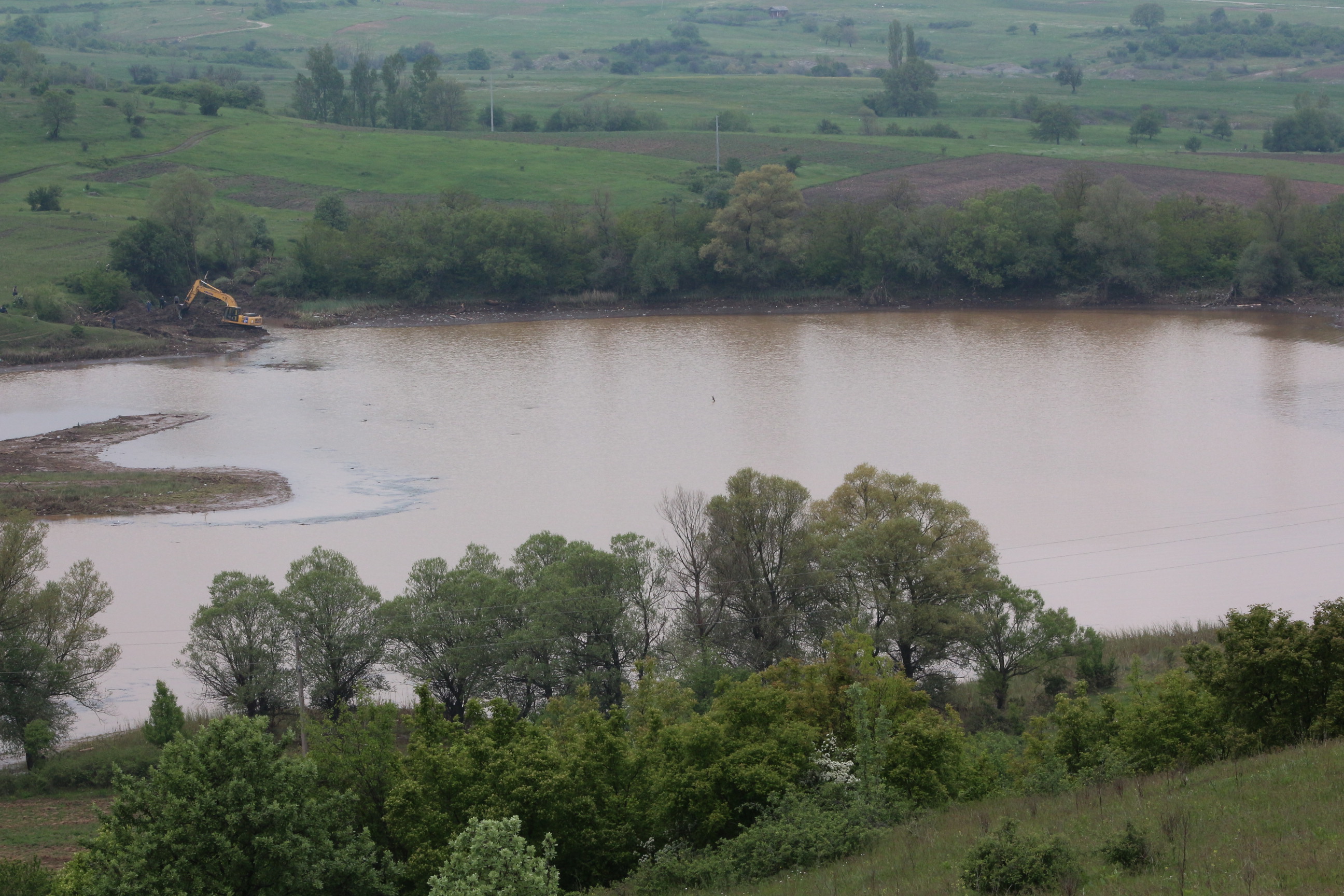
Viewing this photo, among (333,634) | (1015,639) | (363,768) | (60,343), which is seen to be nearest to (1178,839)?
(363,768)

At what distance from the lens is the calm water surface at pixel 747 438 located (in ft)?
114

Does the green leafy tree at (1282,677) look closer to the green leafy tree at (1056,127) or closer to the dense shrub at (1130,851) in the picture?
the dense shrub at (1130,851)

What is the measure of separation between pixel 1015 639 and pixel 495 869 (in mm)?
16693

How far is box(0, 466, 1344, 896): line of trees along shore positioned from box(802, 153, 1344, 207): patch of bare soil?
65448mm

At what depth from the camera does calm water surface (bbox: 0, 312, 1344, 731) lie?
114ft

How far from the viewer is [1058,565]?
34625 millimetres

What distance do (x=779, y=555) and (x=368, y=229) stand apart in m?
60.7

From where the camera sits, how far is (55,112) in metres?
101

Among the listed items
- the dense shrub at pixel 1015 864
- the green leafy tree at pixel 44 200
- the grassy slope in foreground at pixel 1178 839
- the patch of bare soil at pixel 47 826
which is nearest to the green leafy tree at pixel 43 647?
the patch of bare soil at pixel 47 826

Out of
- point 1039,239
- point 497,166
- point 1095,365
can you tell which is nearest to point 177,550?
point 1095,365

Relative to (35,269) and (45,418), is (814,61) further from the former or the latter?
(45,418)

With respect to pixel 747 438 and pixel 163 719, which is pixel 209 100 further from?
pixel 163 719

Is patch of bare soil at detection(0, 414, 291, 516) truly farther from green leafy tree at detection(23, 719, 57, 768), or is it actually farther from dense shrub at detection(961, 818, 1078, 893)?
dense shrub at detection(961, 818, 1078, 893)

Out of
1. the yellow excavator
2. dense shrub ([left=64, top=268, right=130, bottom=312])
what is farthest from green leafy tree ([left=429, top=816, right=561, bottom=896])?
dense shrub ([left=64, top=268, right=130, bottom=312])
